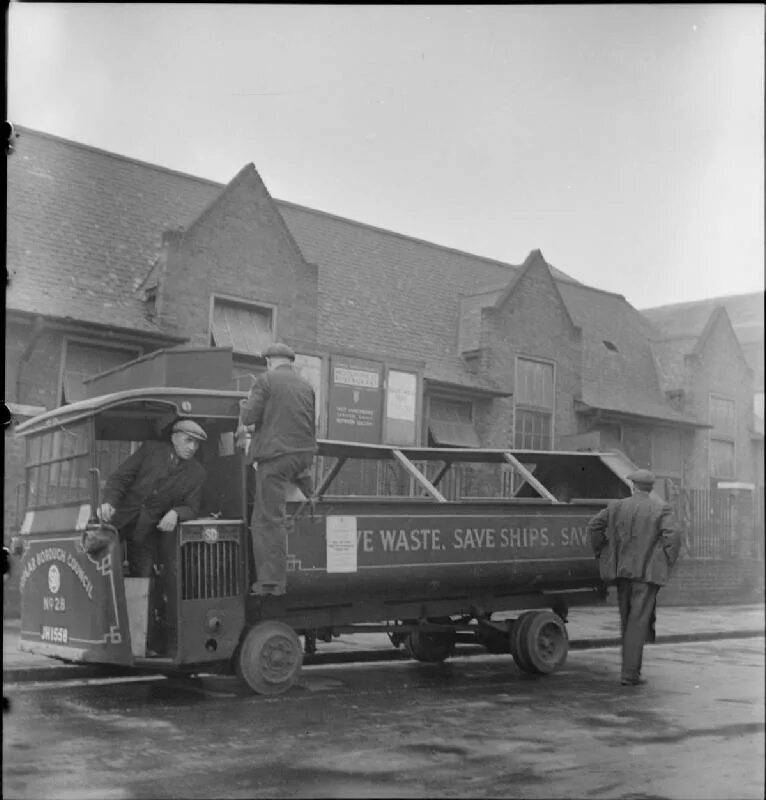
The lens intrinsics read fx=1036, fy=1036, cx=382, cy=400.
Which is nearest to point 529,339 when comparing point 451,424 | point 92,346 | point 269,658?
point 451,424

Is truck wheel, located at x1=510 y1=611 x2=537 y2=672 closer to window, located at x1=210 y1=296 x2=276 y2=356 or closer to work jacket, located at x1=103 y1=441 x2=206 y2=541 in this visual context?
work jacket, located at x1=103 y1=441 x2=206 y2=541

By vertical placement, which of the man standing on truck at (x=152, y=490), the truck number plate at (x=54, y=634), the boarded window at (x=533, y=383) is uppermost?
the boarded window at (x=533, y=383)

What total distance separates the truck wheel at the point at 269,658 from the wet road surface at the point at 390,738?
0.15 m

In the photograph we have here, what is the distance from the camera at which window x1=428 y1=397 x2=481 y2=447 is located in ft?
24.0

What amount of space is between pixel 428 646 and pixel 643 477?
301 centimetres

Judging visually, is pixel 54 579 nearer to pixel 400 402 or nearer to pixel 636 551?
pixel 400 402

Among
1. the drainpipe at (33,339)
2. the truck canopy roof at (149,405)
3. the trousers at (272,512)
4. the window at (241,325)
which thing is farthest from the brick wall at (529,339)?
the drainpipe at (33,339)

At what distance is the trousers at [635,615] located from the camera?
8.02 metres

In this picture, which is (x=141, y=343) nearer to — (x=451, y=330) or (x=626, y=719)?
(x=451, y=330)

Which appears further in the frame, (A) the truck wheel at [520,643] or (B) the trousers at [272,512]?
(A) the truck wheel at [520,643]

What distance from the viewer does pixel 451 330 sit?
292 inches

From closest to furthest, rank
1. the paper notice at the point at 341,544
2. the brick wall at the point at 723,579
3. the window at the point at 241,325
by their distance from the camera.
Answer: the window at the point at 241,325 → the paper notice at the point at 341,544 → the brick wall at the point at 723,579

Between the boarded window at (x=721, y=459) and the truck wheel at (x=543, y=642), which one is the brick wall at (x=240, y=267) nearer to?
the boarded window at (x=721, y=459)

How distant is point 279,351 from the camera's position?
6.55 meters
